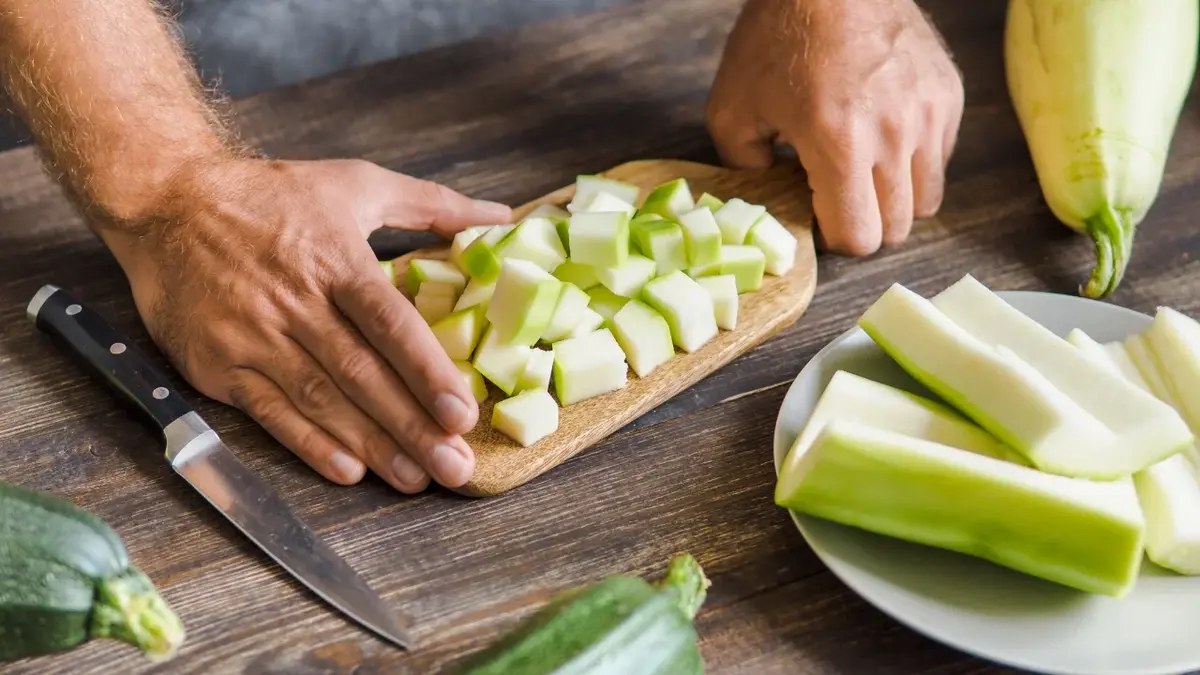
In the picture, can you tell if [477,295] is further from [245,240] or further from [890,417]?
[890,417]

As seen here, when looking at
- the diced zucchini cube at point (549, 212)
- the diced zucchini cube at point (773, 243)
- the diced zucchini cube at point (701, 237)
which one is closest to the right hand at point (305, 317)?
the diced zucchini cube at point (549, 212)

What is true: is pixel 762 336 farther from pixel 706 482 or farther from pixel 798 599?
pixel 798 599

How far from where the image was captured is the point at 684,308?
1.50 m

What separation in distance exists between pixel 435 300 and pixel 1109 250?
0.98 metres

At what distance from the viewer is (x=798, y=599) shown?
3.98 feet

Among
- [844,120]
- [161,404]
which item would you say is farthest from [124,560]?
[844,120]

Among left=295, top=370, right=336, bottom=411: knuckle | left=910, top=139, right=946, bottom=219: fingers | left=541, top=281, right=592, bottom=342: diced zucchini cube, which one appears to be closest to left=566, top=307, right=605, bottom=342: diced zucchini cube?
left=541, top=281, right=592, bottom=342: diced zucchini cube

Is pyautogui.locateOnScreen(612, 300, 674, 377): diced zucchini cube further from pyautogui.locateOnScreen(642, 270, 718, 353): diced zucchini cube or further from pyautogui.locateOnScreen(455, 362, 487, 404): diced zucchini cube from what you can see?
pyautogui.locateOnScreen(455, 362, 487, 404): diced zucchini cube

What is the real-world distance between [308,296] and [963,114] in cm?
126

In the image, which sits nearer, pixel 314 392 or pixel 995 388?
pixel 995 388

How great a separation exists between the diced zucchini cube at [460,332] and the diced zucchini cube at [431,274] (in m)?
0.10

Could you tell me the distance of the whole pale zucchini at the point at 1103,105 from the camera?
1623mm

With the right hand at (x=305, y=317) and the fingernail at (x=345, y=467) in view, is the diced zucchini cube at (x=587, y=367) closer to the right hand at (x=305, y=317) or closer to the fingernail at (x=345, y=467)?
the right hand at (x=305, y=317)

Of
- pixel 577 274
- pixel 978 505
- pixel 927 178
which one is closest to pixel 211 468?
pixel 577 274
